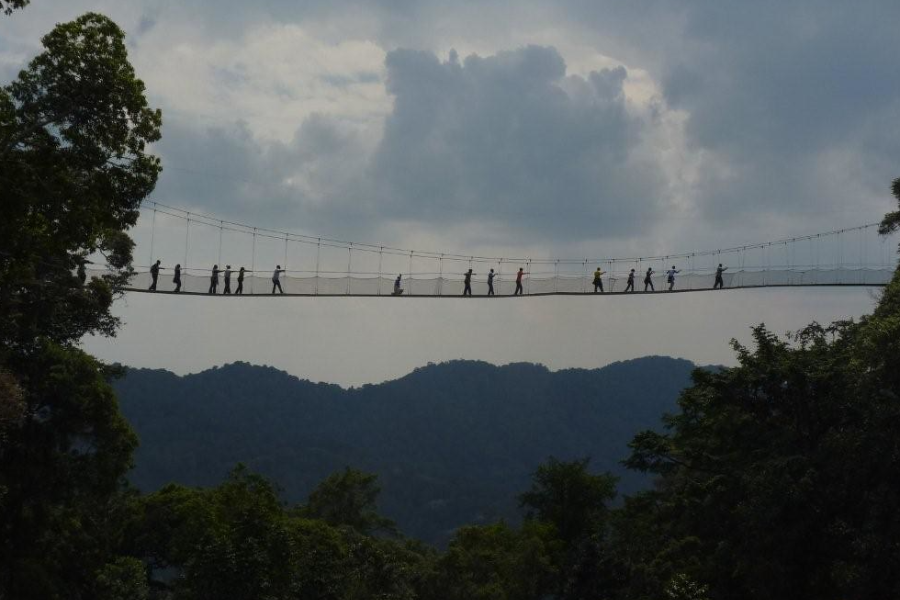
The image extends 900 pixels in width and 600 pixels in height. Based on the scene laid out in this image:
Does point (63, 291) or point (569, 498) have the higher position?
point (63, 291)

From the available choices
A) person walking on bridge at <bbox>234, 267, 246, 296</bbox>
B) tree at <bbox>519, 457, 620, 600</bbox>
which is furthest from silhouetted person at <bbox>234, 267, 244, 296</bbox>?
tree at <bbox>519, 457, 620, 600</bbox>

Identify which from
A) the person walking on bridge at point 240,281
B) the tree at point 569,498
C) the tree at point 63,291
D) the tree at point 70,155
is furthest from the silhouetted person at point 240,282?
the tree at point 569,498

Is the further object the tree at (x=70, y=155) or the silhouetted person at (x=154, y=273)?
the silhouetted person at (x=154, y=273)

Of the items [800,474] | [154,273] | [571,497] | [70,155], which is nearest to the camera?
[70,155]

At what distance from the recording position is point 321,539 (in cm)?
3052

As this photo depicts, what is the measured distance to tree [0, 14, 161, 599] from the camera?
53.1 ft

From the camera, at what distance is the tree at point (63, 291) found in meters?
16.2

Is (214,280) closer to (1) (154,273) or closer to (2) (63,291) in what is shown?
(1) (154,273)

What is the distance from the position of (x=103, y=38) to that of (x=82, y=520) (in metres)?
15.6

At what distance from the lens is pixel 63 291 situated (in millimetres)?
18734

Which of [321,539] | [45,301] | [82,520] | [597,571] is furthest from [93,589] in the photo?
[597,571]

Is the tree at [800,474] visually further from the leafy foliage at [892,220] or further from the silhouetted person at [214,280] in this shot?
the silhouetted person at [214,280]

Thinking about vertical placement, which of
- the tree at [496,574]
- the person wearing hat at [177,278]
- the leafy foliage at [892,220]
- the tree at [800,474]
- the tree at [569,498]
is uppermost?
the leafy foliage at [892,220]

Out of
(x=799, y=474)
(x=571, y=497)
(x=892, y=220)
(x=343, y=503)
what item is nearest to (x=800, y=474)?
(x=799, y=474)
